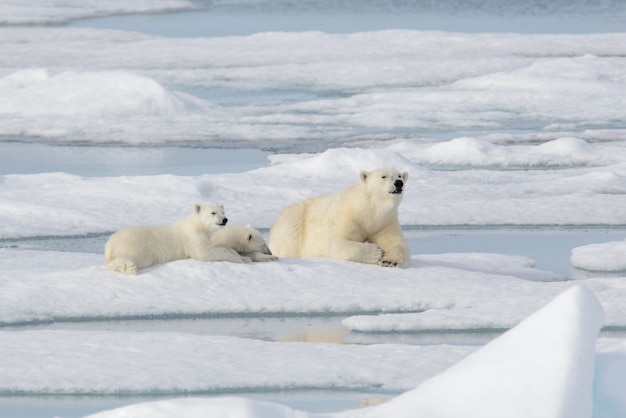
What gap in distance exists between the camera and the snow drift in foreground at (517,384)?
331cm

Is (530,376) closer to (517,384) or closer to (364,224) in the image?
(517,384)

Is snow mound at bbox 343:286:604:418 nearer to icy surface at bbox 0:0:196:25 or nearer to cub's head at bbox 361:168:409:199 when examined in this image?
cub's head at bbox 361:168:409:199

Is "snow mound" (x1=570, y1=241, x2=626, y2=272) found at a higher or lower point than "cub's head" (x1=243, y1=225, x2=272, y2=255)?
lower

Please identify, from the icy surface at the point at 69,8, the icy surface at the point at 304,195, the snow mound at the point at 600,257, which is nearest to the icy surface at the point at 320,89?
the icy surface at the point at 304,195

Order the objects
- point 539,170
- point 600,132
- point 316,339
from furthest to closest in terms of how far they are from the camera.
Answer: point 600,132
point 539,170
point 316,339

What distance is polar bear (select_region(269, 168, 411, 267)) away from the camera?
6734 mm

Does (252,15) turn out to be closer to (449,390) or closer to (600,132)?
(600,132)

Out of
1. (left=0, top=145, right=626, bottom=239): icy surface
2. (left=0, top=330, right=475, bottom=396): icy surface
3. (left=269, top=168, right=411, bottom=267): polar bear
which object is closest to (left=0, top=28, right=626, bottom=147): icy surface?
(left=0, top=145, right=626, bottom=239): icy surface

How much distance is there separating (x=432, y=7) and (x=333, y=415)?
1130 inches

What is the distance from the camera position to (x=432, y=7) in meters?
31.9

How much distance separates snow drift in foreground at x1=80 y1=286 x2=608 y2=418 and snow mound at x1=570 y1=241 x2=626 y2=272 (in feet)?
12.2

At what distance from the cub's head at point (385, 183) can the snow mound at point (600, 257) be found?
1314 millimetres

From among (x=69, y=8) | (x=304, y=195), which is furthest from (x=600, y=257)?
(x=69, y=8)

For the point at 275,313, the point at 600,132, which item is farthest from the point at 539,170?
the point at 275,313
